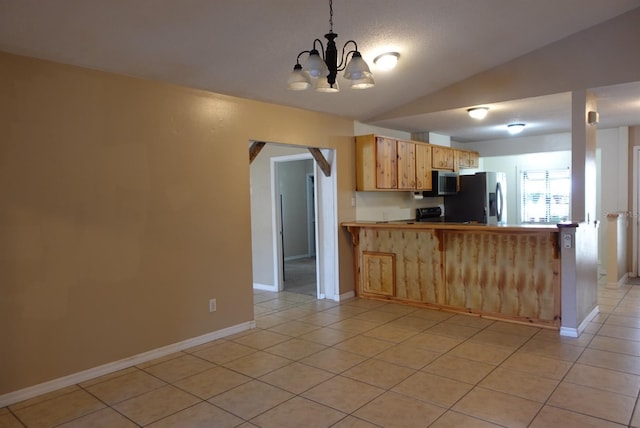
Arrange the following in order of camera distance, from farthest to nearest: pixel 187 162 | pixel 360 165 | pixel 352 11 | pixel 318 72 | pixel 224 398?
pixel 360 165
pixel 187 162
pixel 352 11
pixel 224 398
pixel 318 72

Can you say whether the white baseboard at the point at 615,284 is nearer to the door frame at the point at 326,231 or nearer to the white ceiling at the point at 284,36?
the white ceiling at the point at 284,36

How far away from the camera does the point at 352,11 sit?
3.15 metres

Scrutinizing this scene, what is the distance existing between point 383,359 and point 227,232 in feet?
6.24

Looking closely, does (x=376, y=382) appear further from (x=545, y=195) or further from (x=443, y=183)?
(x=545, y=195)

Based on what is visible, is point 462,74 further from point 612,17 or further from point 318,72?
point 318,72

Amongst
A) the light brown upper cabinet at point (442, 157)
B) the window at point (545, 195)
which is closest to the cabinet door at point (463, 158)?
the light brown upper cabinet at point (442, 157)

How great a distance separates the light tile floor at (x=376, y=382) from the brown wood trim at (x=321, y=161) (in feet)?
6.53

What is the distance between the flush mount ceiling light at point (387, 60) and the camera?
386cm

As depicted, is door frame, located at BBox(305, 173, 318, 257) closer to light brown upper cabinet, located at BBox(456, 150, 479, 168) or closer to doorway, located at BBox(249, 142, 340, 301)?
doorway, located at BBox(249, 142, 340, 301)

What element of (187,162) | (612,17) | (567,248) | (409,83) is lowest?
(567,248)

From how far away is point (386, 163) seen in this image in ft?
18.5

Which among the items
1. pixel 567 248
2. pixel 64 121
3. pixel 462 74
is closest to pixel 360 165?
pixel 462 74

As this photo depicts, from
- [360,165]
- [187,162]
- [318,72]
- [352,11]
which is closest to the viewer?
[318,72]

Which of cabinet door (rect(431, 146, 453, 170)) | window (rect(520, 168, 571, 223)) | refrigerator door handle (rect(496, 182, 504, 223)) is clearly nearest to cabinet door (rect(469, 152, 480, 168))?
refrigerator door handle (rect(496, 182, 504, 223))
